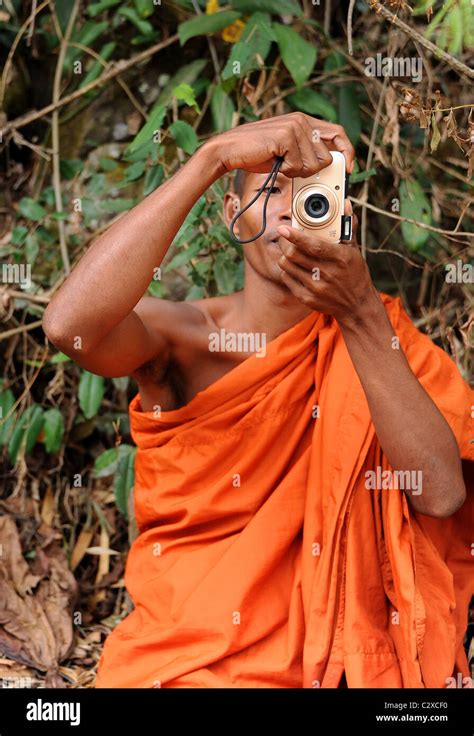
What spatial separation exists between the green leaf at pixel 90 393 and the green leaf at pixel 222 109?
106 centimetres

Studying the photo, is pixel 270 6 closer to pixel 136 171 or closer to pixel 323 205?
pixel 136 171

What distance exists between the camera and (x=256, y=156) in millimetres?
2252

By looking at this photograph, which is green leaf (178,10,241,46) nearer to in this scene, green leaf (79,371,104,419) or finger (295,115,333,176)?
green leaf (79,371,104,419)

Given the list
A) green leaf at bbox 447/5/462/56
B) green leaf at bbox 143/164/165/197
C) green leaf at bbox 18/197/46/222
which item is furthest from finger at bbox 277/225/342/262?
green leaf at bbox 18/197/46/222

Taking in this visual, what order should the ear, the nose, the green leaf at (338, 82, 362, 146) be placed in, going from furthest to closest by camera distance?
the green leaf at (338, 82, 362, 146) → the ear → the nose

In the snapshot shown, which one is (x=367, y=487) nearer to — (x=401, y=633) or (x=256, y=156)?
(x=401, y=633)

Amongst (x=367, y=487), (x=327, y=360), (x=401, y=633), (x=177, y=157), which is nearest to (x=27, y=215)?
(x=177, y=157)

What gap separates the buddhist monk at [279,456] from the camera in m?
2.30

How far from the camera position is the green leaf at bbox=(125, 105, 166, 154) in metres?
3.39

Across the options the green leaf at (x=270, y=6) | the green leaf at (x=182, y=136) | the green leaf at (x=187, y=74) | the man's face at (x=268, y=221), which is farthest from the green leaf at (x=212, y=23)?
the man's face at (x=268, y=221)

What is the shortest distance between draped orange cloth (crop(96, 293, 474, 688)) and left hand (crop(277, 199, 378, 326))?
0.78 feet

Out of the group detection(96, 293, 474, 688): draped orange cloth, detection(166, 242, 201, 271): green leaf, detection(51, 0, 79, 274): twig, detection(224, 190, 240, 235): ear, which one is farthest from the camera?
detection(51, 0, 79, 274): twig

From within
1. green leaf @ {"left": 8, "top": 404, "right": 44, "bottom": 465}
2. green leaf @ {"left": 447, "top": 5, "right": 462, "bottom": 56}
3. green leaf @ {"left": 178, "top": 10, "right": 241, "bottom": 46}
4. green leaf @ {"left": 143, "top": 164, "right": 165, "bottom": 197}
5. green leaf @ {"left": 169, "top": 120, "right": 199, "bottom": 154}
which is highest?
green leaf @ {"left": 178, "top": 10, "right": 241, "bottom": 46}

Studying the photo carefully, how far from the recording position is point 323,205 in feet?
7.39
